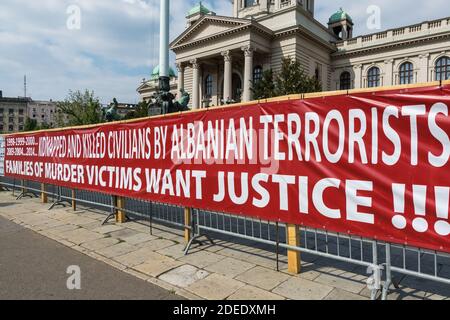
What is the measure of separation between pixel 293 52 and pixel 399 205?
129 feet

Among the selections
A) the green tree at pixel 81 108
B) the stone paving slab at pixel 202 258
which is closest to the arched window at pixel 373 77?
the green tree at pixel 81 108

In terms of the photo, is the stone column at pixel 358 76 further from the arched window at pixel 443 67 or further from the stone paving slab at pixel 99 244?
the stone paving slab at pixel 99 244

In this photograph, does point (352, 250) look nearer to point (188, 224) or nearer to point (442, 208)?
point (442, 208)

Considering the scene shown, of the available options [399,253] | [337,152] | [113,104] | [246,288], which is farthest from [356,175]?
[113,104]

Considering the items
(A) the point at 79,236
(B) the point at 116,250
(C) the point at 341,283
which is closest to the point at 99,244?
(B) the point at 116,250

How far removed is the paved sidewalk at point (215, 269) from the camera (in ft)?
12.5

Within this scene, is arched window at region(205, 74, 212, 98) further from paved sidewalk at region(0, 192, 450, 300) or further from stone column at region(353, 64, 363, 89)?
paved sidewalk at region(0, 192, 450, 300)

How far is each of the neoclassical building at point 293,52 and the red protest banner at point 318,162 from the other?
3475 cm

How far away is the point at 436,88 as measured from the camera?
304cm

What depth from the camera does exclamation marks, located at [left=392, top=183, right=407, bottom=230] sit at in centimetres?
328

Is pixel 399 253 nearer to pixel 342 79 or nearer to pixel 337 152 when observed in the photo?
pixel 337 152

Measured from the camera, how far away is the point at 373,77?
45.6 meters
